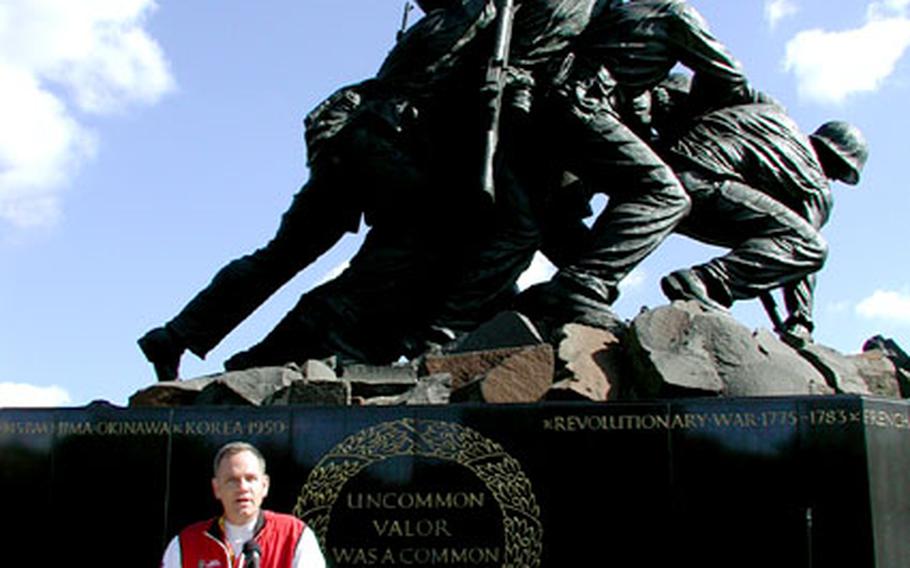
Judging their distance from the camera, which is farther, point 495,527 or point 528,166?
point 528,166

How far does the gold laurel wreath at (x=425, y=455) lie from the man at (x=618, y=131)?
1872 millimetres

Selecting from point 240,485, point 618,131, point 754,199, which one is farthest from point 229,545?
point 754,199

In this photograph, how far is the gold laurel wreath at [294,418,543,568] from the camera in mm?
7363

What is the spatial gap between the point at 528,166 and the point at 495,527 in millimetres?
3635

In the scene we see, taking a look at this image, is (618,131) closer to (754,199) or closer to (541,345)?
(754,199)

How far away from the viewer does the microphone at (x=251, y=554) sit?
153 inches

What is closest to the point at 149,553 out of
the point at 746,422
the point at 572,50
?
the point at 746,422

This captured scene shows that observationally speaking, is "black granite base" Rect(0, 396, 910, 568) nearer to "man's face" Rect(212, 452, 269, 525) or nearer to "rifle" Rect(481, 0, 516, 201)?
"rifle" Rect(481, 0, 516, 201)

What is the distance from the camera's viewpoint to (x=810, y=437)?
7328 mm

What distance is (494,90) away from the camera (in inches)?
373

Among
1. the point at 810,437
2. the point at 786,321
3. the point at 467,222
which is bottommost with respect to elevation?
the point at 810,437

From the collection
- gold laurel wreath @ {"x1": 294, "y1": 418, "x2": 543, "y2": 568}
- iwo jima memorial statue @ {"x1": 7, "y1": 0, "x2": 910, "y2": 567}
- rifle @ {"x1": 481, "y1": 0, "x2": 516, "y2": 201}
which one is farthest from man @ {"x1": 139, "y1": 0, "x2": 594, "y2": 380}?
gold laurel wreath @ {"x1": 294, "y1": 418, "x2": 543, "y2": 568}

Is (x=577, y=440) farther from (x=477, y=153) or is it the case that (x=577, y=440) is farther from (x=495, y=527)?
(x=477, y=153)

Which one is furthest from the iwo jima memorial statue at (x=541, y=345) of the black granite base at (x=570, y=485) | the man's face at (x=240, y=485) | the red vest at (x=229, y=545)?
the man's face at (x=240, y=485)
